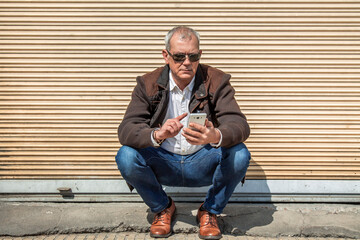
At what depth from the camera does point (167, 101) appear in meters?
3.40

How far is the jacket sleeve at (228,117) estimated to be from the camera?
9.89ft

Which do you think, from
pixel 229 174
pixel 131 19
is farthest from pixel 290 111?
pixel 131 19

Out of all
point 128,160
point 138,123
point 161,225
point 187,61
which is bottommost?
point 161,225

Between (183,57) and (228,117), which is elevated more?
(183,57)

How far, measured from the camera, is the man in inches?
124

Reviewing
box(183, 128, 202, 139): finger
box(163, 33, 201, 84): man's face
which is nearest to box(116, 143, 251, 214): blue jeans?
box(183, 128, 202, 139): finger

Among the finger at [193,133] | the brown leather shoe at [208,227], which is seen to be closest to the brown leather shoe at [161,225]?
the brown leather shoe at [208,227]

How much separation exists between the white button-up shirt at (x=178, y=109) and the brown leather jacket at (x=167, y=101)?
60 millimetres

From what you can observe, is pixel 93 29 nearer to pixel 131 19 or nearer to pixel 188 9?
pixel 131 19

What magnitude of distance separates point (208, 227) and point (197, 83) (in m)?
1.22

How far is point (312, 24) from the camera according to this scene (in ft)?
12.6

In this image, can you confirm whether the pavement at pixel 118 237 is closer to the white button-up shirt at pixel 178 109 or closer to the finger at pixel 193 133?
the white button-up shirt at pixel 178 109

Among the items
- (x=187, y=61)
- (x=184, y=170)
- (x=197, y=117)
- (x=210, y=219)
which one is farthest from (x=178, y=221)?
(x=187, y=61)

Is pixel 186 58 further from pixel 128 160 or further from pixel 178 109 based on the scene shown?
pixel 128 160
